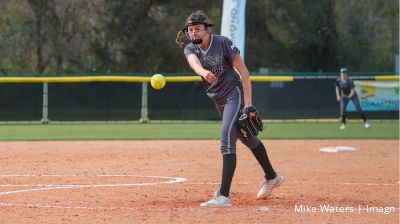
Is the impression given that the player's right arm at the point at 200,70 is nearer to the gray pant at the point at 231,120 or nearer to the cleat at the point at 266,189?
the gray pant at the point at 231,120

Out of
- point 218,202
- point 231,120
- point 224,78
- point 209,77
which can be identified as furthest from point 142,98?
point 209,77

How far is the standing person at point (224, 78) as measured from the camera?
7.22 metres

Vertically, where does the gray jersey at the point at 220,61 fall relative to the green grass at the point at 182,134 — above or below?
above

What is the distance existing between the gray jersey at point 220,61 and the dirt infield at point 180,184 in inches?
44.2

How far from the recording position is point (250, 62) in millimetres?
38656

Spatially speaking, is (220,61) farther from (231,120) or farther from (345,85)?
(345,85)

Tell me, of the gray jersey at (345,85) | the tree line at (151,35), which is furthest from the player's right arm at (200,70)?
the tree line at (151,35)

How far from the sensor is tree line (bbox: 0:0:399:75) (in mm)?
37281

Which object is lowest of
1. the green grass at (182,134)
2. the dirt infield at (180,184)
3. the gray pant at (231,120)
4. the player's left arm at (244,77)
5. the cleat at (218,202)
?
the green grass at (182,134)

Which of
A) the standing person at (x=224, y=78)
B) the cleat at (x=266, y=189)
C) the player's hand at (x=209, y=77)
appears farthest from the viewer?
the cleat at (x=266, y=189)

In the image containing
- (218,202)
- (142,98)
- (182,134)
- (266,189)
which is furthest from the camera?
(142,98)

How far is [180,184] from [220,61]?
2.22m

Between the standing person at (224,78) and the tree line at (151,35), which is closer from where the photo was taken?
the standing person at (224,78)

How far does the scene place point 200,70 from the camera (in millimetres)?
6969
